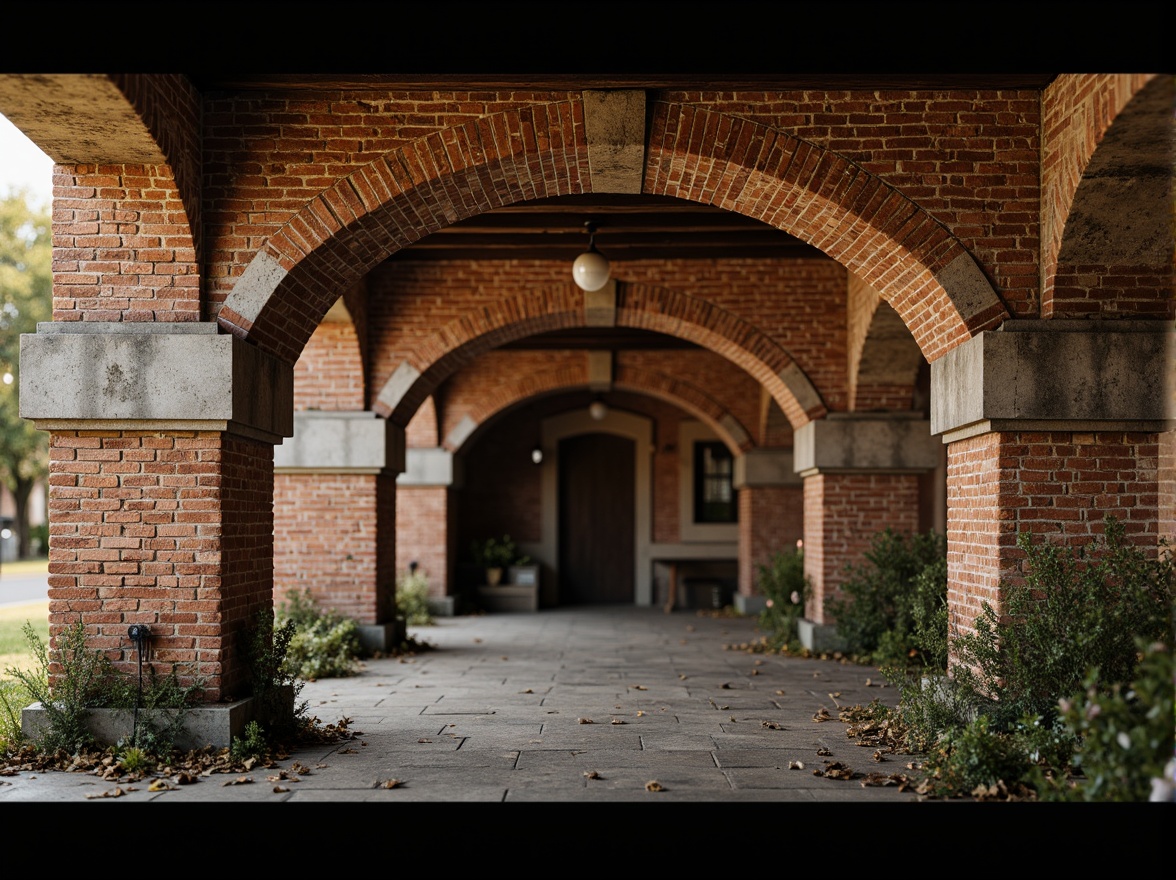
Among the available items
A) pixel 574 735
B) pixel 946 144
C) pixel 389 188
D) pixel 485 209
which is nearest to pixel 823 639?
pixel 574 735

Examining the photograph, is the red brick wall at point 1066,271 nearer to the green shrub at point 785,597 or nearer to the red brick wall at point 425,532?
the green shrub at point 785,597

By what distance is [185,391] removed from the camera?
602 cm

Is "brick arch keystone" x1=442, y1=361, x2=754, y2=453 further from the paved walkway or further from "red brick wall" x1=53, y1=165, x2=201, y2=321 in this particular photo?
"red brick wall" x1=53, y1=165, x2=201, y2=321

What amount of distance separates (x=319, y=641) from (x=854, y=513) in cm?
536

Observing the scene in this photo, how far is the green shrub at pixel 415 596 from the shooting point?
46.5 ft

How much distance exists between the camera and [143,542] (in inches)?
239

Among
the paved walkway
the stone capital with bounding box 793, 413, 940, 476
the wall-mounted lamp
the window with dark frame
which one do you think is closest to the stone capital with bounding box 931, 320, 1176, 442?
the paved walkway

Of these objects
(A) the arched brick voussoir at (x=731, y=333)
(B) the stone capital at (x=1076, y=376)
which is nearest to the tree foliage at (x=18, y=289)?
(A) the arched brick voussoir at (x=731, y=333)

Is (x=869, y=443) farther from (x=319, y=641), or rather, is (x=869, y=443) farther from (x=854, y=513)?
(x=319, y=641)

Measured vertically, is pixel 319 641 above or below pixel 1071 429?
below

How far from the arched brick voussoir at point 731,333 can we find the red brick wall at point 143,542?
592cm

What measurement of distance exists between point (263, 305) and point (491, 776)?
10.1ft

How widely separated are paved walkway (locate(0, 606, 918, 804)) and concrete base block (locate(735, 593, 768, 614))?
4042 millimetres

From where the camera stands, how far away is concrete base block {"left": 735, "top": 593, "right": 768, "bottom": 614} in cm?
1541
